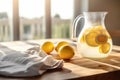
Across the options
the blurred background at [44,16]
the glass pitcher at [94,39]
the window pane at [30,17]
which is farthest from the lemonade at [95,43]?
the window pane at [30,17]

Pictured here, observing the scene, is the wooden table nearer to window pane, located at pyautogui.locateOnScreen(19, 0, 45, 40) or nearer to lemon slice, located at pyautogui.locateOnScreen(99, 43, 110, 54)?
lemon slice, located at pyautogui.locateOnScreen(99, 43, 110, 54)

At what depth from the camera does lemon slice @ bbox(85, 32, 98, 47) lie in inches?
40.3

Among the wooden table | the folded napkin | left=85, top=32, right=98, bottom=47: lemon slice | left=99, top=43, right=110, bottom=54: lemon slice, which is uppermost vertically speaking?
left=85, top=32, right=98, bottom=47: lemon slice

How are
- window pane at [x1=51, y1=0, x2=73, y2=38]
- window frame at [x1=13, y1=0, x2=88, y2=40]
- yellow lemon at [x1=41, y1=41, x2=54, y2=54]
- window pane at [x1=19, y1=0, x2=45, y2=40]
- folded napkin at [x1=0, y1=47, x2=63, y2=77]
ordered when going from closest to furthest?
folded napkin at [x1=0, y1=47, x2=63, y2=77], yellow lemon at [x1=41, y1=41, x2=54, y2=54], window frame at [x1=13, y1=0, x2=88, y2=40], window pane at [x1=19, y1=0, x2=45, y2=40], window pane at [x1=51, y1=0, x2=73, y2=38]

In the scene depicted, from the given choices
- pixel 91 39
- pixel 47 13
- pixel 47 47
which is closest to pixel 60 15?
pixel 47 13

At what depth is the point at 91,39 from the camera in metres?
1.03

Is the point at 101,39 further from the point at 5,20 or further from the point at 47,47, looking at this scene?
the point at 5,20

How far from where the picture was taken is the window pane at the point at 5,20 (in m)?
2.47

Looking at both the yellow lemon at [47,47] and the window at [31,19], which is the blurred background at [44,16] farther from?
the yellow lemon at [47,47]

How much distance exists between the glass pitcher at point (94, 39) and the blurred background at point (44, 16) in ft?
4.88

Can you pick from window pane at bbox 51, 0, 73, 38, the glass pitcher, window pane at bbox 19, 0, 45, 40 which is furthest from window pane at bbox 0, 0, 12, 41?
the glass pitcher

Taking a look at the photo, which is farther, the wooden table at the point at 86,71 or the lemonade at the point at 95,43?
the lemonade at the point at 95,43

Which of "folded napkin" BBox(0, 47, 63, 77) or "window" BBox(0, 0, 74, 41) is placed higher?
"window" BBox(0, 0, 74, 41)

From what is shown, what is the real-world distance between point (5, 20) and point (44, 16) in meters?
0.43
